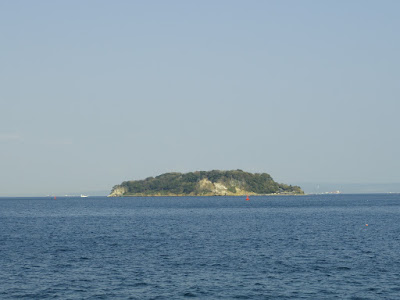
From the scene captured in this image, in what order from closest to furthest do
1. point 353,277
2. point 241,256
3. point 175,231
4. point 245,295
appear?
point 245,295, point 353,277, point 241,256, point 175,231

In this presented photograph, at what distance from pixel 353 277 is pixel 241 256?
17.2 m

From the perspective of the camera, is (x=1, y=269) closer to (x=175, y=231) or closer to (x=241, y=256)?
(x=241, y=256)

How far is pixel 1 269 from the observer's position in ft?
184

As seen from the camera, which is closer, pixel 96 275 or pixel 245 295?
pixel 245 295

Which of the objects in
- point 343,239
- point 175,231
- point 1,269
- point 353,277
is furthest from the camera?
point 175,231

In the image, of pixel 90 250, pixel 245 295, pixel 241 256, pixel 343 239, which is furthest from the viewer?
pixel 343 239

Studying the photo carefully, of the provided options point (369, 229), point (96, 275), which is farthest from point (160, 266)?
point (369, 229)

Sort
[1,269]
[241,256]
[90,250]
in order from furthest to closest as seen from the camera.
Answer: [90,250], [241,256], [1,269]

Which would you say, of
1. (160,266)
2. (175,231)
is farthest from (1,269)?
(175,231)

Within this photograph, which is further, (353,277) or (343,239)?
(343,239)

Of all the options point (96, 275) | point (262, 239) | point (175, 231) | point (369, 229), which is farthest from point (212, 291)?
point (369, 229)

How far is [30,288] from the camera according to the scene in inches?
1845

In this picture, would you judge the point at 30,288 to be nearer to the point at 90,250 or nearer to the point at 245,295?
the point at 245,295

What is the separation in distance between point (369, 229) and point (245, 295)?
222 feet
